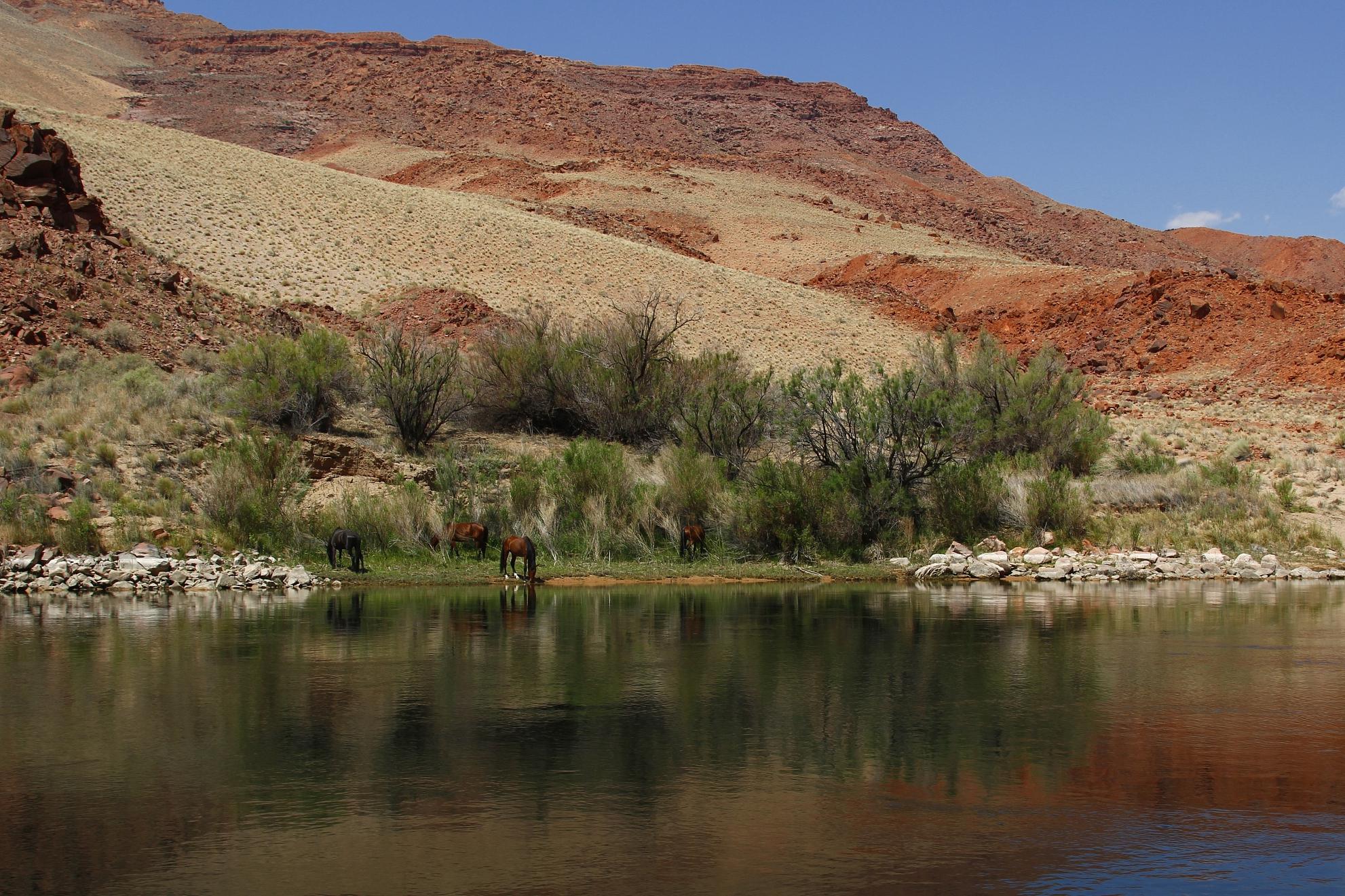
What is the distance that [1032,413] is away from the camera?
29.9 metres

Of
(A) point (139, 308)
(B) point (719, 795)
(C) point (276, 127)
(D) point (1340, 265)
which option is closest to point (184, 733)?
(B) point (719, 795)

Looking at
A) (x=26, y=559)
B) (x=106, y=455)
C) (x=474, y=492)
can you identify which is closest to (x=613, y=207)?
(x=474, y=492)

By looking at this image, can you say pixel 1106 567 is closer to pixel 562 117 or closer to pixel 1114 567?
pixel 1114 567

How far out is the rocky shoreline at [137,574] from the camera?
65.3 ft

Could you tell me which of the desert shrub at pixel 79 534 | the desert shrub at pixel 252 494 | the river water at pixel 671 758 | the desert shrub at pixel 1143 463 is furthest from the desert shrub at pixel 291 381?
the desert shrub at pixel 1143 463

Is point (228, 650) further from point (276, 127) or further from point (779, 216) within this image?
point (276, 127)

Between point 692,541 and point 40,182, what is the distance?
2571cm

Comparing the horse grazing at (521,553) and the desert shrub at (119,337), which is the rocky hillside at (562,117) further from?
the horse grazing at (521,553)

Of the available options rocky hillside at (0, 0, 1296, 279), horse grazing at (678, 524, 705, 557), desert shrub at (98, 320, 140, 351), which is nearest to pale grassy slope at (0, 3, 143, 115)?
rocky hillside at (0, 0, 1296, 279)

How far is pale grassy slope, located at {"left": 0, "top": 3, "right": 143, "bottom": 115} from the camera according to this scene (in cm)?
11706

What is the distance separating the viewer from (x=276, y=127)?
128875 mm

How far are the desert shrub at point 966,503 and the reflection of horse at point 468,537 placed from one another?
862 cm

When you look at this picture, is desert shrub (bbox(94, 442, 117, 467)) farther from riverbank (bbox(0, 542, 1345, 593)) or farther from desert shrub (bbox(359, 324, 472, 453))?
desert shrub (bbox(359, 324, 472, 453))

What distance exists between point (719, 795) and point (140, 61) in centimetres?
16249
